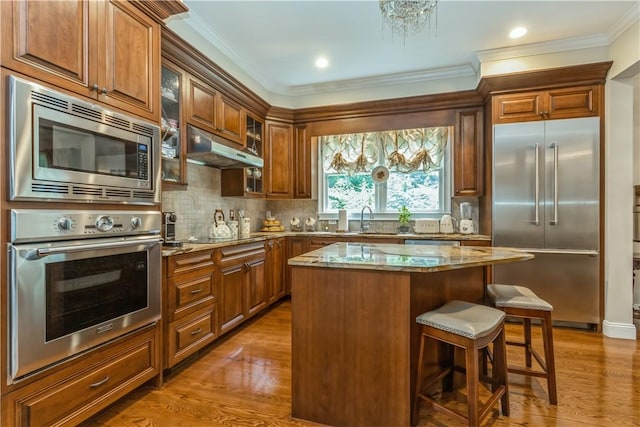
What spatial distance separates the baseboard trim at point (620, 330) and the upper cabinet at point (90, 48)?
4340mm

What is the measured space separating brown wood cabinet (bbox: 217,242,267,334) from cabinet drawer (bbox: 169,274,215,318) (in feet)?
0.60

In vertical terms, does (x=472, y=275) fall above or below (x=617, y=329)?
above

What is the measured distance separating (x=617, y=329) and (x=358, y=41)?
3759mm

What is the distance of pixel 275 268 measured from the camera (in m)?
3.90

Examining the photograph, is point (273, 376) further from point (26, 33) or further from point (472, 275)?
point (26, 33)

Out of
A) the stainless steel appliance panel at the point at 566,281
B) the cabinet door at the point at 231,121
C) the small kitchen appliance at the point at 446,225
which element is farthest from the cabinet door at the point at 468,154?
the cabinet door at the point at 231,121

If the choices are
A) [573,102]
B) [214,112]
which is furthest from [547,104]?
[214,112]

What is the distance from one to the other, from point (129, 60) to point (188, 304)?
5.48 feet

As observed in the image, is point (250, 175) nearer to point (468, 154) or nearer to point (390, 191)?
point (390, 191)

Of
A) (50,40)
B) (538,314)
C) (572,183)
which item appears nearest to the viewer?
(50,40)

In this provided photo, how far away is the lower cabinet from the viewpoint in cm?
140

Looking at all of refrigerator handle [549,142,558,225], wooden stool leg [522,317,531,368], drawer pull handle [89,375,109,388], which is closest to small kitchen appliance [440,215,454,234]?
refrigerator handle [549,142,558,225]

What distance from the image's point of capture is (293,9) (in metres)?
2.72

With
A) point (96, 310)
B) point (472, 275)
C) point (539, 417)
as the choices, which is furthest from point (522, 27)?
point (96, 310)
